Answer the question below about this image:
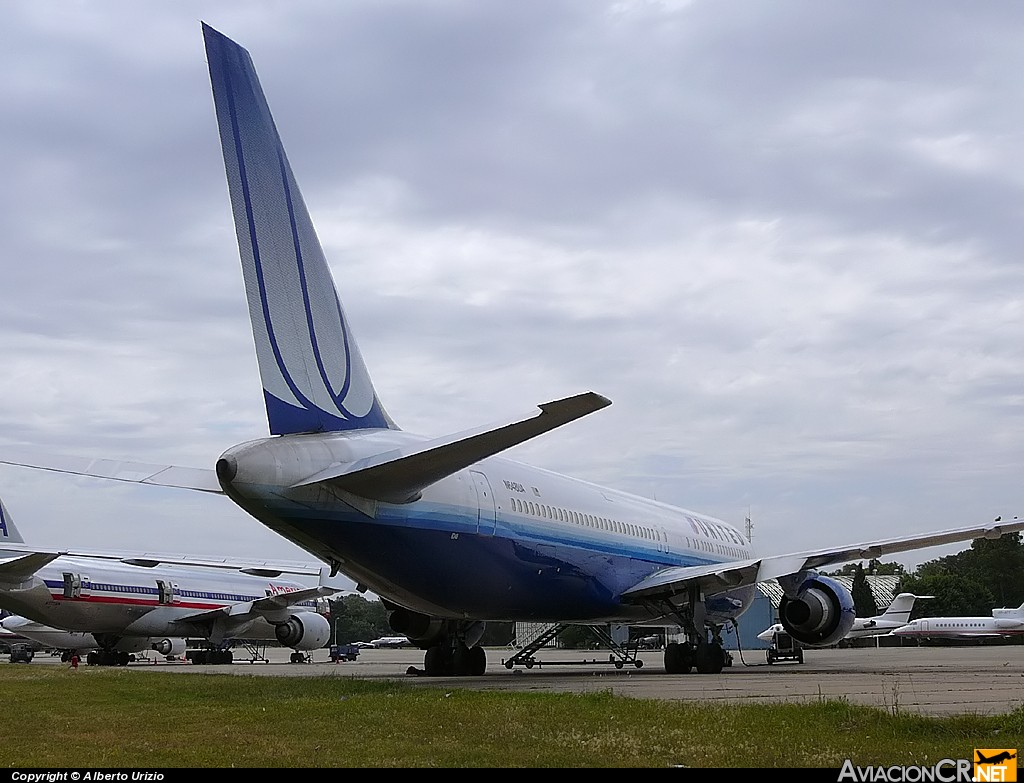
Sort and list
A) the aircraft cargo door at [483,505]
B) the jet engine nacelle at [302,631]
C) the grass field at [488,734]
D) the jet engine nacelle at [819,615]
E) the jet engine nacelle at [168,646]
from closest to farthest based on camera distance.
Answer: the grass field at [488,734] < the aircraft cargo door at [483,505] < the jet engine nacelle at [819,615] < the jet engine nacelle at [302,631] < the jet engine nacelle at [168,646]

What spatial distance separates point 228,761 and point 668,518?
18824mm

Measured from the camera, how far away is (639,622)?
23875mm

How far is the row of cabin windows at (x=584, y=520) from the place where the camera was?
18.1 m

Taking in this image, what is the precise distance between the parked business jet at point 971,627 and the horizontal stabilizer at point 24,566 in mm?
52487

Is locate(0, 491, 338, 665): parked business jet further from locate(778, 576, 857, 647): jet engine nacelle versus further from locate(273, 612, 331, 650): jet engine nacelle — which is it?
locate(778, 576, 857, 647): jet engine nacelle

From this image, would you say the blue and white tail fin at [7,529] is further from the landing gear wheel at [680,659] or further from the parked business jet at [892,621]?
the parked business jet at [892,621]

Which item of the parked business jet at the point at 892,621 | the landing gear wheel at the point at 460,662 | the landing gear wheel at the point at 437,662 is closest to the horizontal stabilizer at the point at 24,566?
the landing gear wheel at the point at 437,662

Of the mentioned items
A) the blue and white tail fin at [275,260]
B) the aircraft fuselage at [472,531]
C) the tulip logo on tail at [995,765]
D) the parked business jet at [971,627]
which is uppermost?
the blue and white tail fin at [275,260]

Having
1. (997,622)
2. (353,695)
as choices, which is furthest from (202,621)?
(997,622)

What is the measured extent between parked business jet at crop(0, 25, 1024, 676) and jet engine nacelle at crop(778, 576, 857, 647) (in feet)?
5.69

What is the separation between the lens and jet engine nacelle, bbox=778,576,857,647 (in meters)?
21.6

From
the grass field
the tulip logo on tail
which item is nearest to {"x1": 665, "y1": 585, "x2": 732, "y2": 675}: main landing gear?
the grass field

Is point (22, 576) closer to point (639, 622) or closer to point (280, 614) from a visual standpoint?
point (280, 614)

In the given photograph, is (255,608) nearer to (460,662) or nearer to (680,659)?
(460,662)
